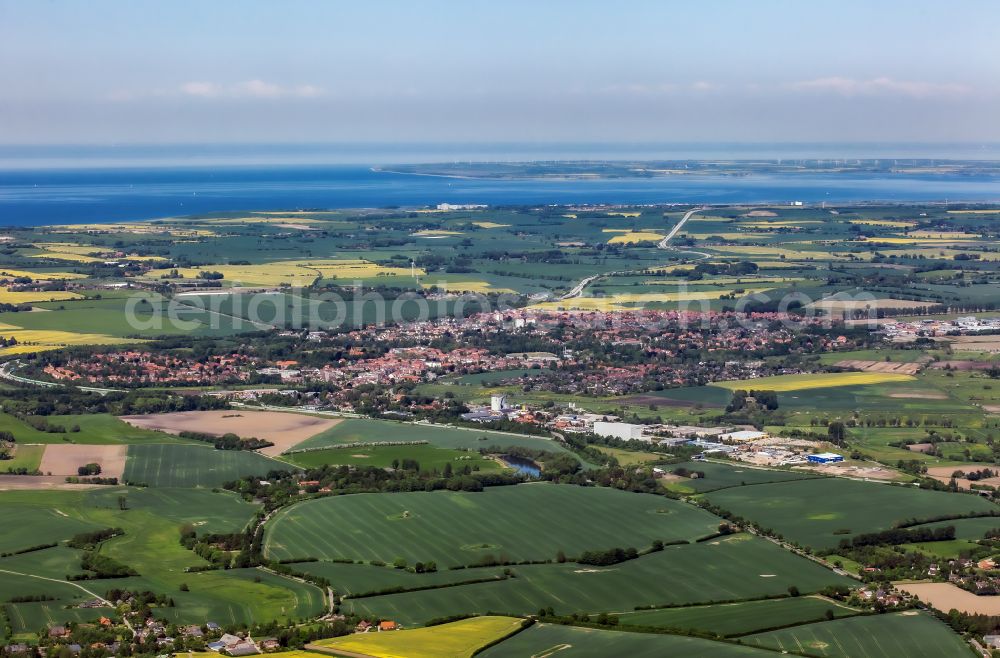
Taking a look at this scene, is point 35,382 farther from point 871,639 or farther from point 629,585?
point 871,639

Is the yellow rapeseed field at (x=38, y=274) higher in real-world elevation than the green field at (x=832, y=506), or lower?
higher

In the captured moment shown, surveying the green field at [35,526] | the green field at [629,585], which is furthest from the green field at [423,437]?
the green field at [629,585]

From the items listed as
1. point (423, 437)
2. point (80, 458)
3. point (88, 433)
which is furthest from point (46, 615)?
point (423, 437)

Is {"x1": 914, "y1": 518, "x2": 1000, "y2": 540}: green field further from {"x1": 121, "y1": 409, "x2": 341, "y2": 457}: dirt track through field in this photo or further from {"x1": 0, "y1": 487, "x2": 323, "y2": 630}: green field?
{"x1": 121, "y1": 409, "x2": 341, "y2": 457}: dirt track through field

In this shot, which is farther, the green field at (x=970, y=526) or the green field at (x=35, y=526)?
the green field at (x=970, y=526)

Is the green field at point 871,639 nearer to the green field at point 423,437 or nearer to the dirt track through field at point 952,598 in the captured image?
the dirt track through field at point 952,598

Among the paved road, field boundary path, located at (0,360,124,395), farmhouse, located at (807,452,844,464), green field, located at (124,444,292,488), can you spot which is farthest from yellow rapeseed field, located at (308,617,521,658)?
the paved road
